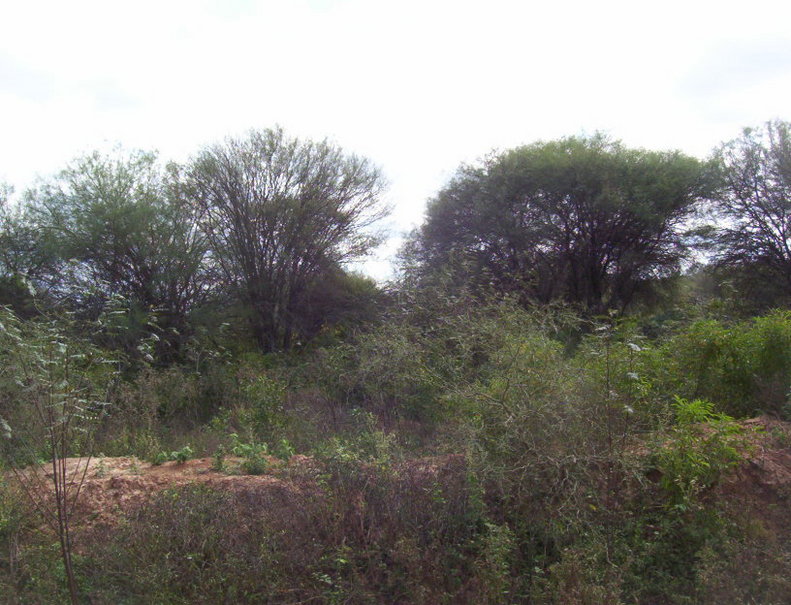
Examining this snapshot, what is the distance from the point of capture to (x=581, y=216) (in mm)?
19078

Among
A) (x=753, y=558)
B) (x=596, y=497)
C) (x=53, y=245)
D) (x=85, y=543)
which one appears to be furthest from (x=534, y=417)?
(x=53, y=245)

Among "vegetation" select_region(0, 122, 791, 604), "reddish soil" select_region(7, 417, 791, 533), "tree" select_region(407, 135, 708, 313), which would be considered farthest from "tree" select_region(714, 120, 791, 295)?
"reddish soil" select_region(7, 417, 791, 533)

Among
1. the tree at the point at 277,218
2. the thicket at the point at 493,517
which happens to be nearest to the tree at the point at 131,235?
the tree at the point at 277,218

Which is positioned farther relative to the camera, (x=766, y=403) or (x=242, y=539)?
(x=766, y=403)

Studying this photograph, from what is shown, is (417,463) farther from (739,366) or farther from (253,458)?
(739,366)

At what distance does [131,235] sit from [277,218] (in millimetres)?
3950

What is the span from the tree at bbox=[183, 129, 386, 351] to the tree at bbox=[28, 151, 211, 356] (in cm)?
111

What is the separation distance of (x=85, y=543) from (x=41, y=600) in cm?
50

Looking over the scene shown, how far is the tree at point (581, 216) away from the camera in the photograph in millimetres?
18391

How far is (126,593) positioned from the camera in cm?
435

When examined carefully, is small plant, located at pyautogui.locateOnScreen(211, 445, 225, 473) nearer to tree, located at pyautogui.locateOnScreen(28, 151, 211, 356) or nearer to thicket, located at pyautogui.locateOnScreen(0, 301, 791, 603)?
thicket, located at pyautogui.locateOnScreen(0, 301, 791, 603)

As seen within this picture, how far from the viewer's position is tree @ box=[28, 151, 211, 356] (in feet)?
50.5

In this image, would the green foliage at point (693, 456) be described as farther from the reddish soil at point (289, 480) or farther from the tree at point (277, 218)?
the tree at point (277, 218)

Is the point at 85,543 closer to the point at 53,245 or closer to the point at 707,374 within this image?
the point at 707,374
